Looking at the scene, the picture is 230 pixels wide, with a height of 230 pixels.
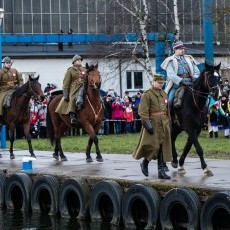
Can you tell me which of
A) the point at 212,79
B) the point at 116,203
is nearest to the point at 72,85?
the point at 212,79

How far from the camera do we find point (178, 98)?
757 inches

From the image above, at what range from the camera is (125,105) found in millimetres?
43094

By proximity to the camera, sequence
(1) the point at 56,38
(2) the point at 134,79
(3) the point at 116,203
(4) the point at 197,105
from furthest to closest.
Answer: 1. (1) the point at 56,38
2. (2) the point at 134,79
3. (4) the point at 197,105
4. (3) the point at 116,203

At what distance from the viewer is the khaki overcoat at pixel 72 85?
2284 cm

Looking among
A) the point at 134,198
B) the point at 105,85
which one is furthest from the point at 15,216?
the point at 105,85

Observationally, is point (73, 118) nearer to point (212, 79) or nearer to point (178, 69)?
point (178, 69)

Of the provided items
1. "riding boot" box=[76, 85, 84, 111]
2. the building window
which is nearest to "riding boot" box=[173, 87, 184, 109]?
"riding boot" box=[76, 85, 84, 111]

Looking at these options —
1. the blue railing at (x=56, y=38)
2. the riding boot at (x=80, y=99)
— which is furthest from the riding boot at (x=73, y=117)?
the blue railing at (x=56, y=38)

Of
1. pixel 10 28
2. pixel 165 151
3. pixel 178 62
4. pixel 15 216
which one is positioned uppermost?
pixel 10 28

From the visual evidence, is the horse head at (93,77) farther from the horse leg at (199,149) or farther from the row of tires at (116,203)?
the horse leg at (199,149)

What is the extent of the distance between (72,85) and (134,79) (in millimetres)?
35936

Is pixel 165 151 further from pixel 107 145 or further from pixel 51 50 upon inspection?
pixel 51 50

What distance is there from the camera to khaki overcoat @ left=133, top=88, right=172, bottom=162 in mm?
17531

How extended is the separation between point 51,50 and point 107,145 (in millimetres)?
27799
